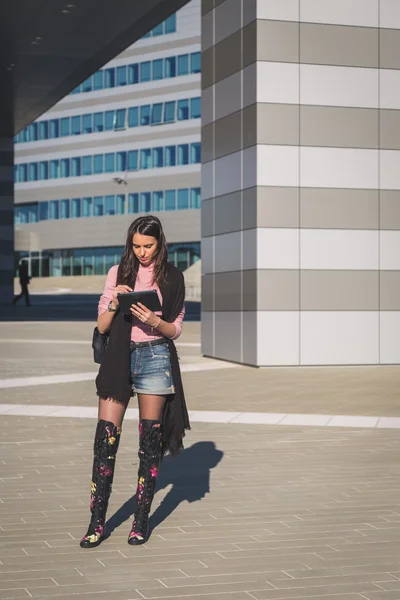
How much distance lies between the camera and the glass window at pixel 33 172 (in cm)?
10612

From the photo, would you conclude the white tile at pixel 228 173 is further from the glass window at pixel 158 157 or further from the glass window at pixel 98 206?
the glass window at pixel 98 206

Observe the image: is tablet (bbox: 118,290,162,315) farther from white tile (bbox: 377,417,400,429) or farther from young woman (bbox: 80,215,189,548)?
white tile (bbox: 377,417,400,429)

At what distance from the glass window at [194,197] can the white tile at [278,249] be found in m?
72.0

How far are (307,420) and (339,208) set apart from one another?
8276 mm

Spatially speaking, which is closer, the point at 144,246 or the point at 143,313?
the point at 143,313

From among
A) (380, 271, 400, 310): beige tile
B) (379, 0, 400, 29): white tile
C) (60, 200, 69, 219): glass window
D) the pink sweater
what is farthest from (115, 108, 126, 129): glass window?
the pink sweater

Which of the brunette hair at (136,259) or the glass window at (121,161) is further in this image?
the glass window at (121,161)

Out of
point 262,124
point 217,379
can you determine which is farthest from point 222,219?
point 217,379

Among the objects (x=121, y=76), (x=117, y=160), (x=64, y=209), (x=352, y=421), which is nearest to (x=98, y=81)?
(x=121, y=76)

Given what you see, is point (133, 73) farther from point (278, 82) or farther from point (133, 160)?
point (278, 82)

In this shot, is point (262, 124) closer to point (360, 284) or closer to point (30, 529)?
point (360, 284)

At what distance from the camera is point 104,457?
677 cm

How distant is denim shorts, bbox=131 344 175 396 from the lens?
6.72 m

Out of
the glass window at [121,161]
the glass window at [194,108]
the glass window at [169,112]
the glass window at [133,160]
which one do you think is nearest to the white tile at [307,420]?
the glass window at [194,108]
